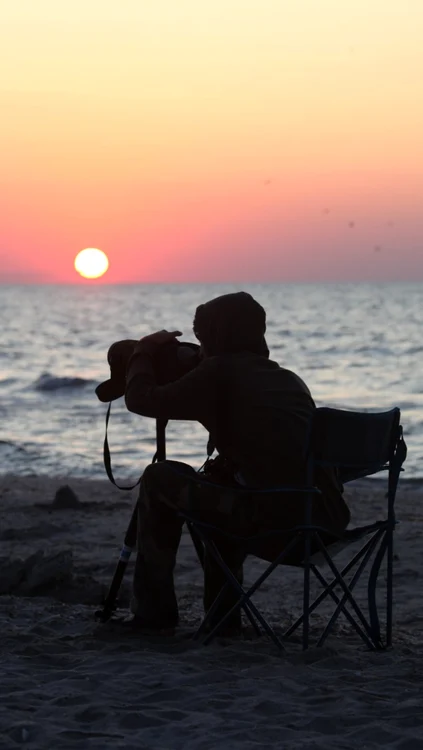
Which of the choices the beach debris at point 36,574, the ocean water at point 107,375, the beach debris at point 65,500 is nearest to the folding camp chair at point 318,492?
the beach debris at point 36,574

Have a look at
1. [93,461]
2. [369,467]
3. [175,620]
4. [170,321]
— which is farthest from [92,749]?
[170,321]

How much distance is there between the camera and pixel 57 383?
83.4 feet

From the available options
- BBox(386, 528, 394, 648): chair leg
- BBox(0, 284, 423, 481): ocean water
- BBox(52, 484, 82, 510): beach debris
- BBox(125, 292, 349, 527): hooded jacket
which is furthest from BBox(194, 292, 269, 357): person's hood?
BBox(0, 284, 423, 481): ocean water

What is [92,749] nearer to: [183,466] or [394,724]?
[394,724]

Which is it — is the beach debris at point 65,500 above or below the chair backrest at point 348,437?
below

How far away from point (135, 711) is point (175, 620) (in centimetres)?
98

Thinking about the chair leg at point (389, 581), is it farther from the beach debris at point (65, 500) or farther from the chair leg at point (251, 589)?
the beach debris at point (65, 500)

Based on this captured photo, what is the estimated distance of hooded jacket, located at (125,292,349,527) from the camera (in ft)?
13.5

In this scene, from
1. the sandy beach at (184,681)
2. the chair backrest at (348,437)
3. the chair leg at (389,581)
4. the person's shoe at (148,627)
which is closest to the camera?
the sandy beach at (184,681)

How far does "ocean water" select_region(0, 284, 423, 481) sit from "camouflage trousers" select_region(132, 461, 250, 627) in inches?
297

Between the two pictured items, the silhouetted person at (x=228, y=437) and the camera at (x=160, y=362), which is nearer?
the silhouetted person at (x=228, y=437)

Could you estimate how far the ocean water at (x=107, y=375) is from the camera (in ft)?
45.0

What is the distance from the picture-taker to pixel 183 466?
4.25 metres

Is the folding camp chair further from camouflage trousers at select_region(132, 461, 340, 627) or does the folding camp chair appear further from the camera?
the camera
